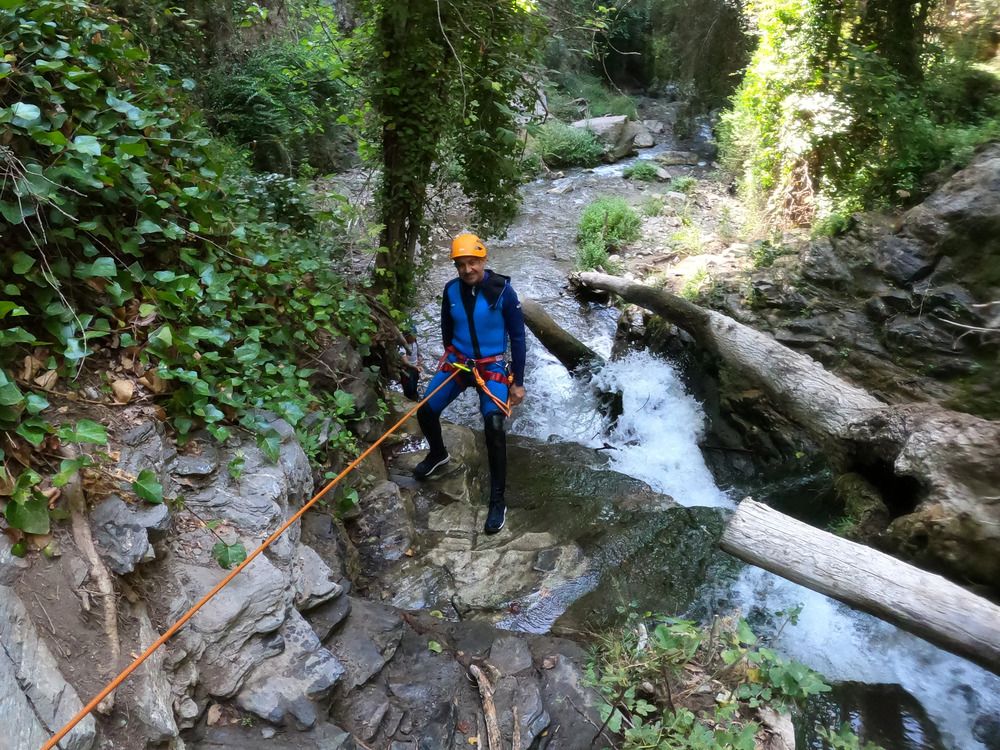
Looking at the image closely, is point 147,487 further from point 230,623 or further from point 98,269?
point 98,269

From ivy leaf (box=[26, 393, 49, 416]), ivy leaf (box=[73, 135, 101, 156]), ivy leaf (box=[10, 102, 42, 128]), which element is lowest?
ivy leaf (box=[26, 393, 49, 416])

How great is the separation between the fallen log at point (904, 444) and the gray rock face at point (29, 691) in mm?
4561

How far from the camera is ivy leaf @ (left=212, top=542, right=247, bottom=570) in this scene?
2.66m

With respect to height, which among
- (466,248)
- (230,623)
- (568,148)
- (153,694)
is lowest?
(568,148)

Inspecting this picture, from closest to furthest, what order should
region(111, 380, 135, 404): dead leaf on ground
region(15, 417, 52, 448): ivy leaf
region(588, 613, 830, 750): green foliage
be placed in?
region(15, 417, 52, 448): ivy leaf, region(588, 613, 830, 750): green foliage, region(111, 380, 135, 404): dead leaf on ground

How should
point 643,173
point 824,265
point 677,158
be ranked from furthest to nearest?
point 677,158 < point 643,173 < point 824,265

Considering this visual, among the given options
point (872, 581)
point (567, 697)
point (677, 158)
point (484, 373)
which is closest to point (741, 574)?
point (872, 581)

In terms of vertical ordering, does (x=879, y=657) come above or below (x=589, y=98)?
below

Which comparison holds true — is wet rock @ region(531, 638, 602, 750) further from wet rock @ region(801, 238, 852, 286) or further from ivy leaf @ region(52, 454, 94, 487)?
wet rock @ region(801, 238, 852, 286)

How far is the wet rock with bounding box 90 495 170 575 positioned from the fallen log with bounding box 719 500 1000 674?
313 cm

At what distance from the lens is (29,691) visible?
1.83m

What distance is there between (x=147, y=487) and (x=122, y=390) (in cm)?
59

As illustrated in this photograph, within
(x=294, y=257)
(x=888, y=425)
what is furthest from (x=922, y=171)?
(x=294, y=257)

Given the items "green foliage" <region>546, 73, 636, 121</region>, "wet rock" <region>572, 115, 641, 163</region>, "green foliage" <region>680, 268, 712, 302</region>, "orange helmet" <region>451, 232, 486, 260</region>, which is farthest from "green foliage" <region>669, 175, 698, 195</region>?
"orange helmet" <region>451, 232, 486, 260</region>
